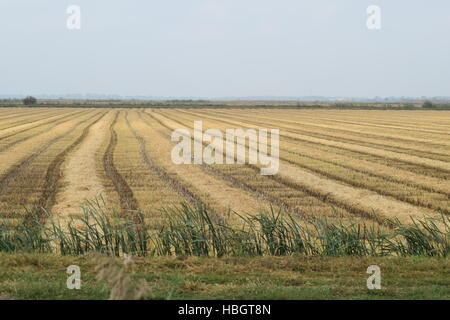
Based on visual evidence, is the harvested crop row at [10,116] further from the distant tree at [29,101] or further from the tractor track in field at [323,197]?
the distant tree at [29,101]

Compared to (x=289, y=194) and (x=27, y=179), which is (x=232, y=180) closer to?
(x=289, y=194)

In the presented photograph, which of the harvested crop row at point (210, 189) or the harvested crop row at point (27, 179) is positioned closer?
the harvested crop row at point (210, 189)

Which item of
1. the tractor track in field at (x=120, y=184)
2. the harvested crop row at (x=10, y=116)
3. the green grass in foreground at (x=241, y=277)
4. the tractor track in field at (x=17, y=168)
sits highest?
the harvested crop row at (x=10, y=116)

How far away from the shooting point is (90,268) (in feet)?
22.9

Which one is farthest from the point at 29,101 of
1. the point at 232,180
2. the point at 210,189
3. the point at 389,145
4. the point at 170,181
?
the point at 210,189

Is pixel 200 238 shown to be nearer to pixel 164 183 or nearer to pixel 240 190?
pixel 240 190

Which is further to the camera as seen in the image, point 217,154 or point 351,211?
point 217,154

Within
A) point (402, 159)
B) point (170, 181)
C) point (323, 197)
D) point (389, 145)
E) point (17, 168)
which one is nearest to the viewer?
point (323, 197)

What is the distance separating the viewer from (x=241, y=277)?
6656mm

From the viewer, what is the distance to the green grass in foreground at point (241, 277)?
19.4 ft

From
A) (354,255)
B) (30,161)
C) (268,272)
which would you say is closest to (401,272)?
(354,255)

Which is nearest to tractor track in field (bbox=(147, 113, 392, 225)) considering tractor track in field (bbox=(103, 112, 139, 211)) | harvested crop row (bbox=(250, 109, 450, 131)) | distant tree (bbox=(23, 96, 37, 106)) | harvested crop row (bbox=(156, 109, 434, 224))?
harvested crop row (bbox=(156, 109, 434, 224))

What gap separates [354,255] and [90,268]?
3.77 metres

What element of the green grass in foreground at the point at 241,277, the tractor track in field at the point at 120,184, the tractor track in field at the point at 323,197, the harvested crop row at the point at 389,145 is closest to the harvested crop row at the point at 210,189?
the tractor track in field at the point at 323,197
